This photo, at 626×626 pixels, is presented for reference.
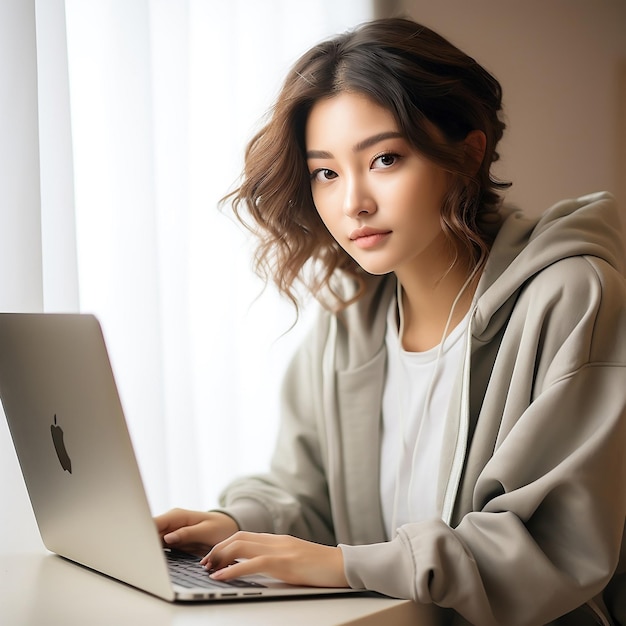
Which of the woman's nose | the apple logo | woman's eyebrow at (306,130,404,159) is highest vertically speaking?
woman's eyebrow at (306,130,404,159)

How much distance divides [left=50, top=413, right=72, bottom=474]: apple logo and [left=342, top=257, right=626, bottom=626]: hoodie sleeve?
1.11 feet

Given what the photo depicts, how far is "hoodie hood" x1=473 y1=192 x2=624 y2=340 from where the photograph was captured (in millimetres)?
1168

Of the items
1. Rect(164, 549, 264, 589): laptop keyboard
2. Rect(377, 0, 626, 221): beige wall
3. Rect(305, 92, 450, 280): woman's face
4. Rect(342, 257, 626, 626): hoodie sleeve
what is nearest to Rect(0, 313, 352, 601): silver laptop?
Rect(164, 549, 264, 589): laptop keyboard

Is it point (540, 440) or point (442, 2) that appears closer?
point (540, 440)

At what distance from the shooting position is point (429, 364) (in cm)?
134

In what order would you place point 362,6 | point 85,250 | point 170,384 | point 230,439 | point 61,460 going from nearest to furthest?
point 61,460
point 85,250
point 170,384
point 230,439
point 362,6

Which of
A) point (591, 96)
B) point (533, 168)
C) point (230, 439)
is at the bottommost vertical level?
point (230, 439)

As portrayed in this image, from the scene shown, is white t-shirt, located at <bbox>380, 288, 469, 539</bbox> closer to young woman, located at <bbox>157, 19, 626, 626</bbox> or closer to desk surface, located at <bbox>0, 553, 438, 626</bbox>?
young woman, located at <bbox>157, 19, 626, 626</bbox>

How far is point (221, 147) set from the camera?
1695 millimetres

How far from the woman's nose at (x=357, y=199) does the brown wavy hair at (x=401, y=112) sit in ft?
0.31

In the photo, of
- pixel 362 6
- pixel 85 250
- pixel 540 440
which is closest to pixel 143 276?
pixel 85 250

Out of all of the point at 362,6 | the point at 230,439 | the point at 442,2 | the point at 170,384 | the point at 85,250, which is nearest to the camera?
the point at 85,250

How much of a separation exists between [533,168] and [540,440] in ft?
4.68

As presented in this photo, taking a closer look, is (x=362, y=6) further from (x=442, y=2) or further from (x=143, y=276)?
(x=143, y=276)
